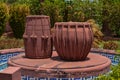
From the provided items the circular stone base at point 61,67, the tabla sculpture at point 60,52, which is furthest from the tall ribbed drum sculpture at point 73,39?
the circular stone base at point 61,67

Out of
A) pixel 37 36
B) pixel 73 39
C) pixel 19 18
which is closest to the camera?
pixel 73 39

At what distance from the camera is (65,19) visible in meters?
18.5

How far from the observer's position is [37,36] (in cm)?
680

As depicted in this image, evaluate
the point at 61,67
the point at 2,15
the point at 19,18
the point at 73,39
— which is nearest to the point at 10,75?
the point at 61,67

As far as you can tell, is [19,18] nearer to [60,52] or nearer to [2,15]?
[2,15]

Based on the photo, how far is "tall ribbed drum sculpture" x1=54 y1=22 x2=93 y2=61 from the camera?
646 centimetres

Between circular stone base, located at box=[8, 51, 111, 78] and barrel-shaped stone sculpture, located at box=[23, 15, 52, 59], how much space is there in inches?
9.7

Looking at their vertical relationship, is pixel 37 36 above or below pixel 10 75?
above

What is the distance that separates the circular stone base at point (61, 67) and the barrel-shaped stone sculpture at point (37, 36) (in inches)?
9.7

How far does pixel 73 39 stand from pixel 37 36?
0.94 m

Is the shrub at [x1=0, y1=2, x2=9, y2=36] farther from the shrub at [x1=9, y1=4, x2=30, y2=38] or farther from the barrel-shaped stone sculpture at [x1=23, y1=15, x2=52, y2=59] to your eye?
the barrel-shaped stone sculpture at [x1=23, y1=15, x2=52, y2=59]

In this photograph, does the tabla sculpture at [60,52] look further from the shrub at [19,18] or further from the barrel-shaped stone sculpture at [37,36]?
the shrub at [19,18]

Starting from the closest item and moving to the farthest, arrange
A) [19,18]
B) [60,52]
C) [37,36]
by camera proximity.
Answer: [60,52], [37,36], [19,18]

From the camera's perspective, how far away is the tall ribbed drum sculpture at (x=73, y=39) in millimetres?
6461
